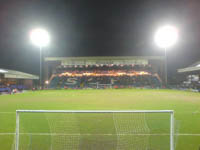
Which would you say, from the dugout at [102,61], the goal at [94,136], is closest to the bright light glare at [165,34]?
the dugout at [102,61]

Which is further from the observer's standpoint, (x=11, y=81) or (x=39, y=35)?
(x=11, y=81)

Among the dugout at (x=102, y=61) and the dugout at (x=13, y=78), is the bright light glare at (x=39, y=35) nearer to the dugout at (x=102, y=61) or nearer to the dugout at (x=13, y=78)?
the dugout at (x=13, y=78)

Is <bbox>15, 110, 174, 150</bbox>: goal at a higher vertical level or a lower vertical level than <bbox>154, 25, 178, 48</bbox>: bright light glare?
lower

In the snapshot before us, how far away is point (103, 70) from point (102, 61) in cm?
326

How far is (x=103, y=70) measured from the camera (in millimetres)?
53062

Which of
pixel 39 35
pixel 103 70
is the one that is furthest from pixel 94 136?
pixel 103 70

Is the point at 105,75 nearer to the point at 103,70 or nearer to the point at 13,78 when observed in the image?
the point at 103,70

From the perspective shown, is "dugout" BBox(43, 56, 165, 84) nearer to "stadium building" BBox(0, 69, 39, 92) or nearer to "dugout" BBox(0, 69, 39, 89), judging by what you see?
"dugout" BBox(0, 69, 39, 89)

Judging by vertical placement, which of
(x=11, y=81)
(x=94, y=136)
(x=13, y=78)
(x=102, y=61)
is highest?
(x=102, y=61)

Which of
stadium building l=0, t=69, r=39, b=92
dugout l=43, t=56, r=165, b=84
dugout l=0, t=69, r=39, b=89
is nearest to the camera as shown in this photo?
stadium building l=0, t=69, r=39, b=92

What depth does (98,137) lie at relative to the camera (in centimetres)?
501

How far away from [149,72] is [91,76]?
64.2ft

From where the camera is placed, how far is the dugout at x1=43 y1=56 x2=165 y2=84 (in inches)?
1969

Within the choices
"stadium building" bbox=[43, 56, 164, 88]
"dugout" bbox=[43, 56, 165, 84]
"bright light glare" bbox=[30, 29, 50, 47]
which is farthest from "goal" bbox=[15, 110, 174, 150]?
"dugout" bbox=[43, 56, 165, 84]
